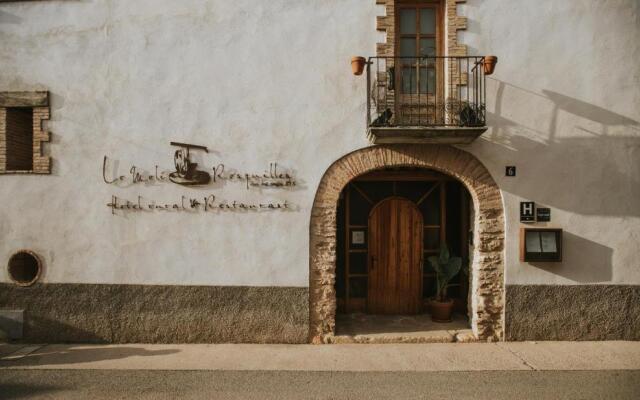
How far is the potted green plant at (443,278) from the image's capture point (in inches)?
264

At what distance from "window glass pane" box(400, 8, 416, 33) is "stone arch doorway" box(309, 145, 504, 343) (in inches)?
75.3

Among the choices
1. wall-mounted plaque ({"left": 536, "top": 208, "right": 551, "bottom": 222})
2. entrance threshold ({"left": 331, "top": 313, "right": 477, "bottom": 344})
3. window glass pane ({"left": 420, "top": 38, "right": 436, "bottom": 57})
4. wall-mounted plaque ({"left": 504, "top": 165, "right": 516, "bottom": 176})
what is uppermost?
window glass pane ({"left": 420, "top": 38, "right": 436, "bottom": 57})

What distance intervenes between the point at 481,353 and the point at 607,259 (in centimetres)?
244

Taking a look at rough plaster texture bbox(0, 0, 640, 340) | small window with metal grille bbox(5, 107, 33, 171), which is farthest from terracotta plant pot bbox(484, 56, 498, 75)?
small window with metal grille bbox(5, 107, 33, 171)

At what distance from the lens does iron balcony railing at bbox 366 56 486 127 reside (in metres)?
5.86

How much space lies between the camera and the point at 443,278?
22.2 feet

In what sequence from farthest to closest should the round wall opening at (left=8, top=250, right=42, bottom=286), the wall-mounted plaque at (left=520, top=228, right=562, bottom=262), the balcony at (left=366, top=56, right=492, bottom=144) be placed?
the round wall opening at (left=8, top=250, right=42, bottom=286)
the wall-mounted plaque at (left=520, top=228, right=562, bottom=262)
the balcony at (left=366, top=56, right=492, bottom=144)

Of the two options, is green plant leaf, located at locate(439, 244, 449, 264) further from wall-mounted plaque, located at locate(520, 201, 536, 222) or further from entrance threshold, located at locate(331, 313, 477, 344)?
wall-mounted plaque, located at locate(520, 201, 536, 222)

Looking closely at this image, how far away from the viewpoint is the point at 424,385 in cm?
472

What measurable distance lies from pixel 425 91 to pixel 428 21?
3.70ft

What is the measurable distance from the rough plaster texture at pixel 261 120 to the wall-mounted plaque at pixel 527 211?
147mm

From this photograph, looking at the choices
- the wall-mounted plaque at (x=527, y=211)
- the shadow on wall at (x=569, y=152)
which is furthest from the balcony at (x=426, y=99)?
the wall-mounted plaque at (x=527, y=211)

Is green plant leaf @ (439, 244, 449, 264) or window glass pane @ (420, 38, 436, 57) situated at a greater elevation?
window glass pane @ (420, 38, 436, 57)

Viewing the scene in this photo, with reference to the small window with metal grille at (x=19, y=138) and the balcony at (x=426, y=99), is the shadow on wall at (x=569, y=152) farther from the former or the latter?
the small window with metal grille at (x=19, y=138)
